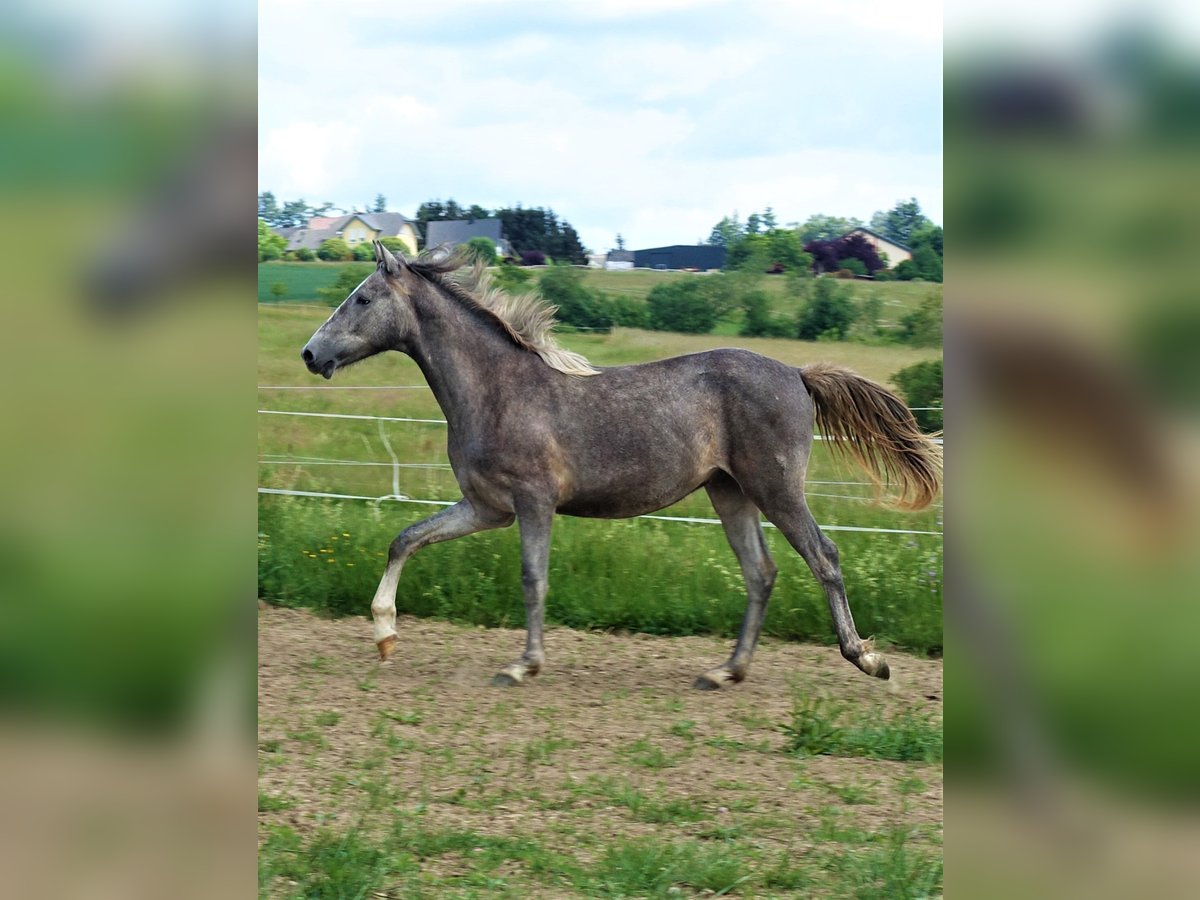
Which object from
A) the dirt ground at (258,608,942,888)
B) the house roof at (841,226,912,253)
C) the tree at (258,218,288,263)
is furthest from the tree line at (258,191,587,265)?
the dirt ground at (258,608,942,888)

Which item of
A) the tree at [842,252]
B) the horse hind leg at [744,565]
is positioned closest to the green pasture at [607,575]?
the horse hind leg at [744,565]

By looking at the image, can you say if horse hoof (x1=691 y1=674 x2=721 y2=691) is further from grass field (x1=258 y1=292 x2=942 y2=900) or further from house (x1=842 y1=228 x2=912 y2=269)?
house (x1=842 y1=228 x2=912 y2=269)

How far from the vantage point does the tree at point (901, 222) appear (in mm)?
16719

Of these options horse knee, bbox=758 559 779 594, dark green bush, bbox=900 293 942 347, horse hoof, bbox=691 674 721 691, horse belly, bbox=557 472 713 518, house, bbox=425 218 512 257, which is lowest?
horse hoof, bbox=691 674 721 691

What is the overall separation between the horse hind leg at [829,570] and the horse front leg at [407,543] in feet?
4.77

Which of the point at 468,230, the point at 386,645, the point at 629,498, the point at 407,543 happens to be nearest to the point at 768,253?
the point at 468,230

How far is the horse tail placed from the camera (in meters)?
5.95

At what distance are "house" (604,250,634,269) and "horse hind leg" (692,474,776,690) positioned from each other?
11.5 m

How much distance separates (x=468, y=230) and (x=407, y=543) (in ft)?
39.3
